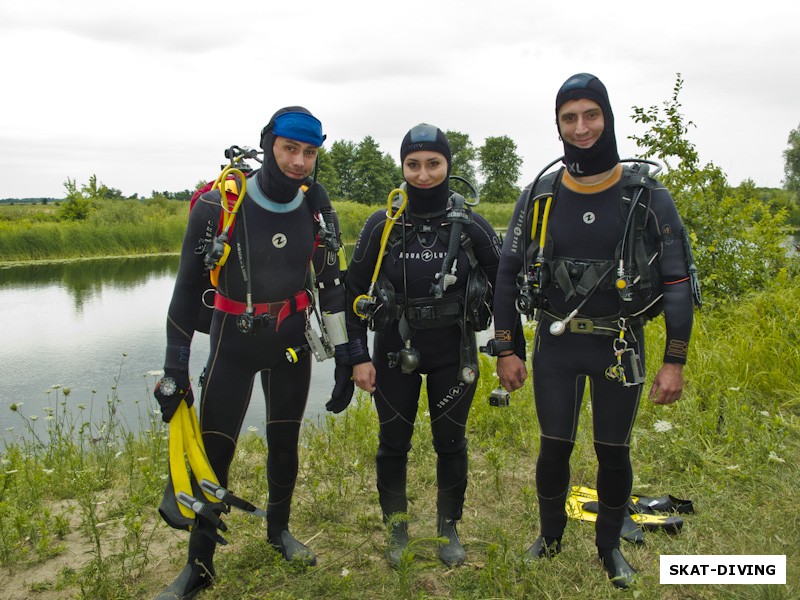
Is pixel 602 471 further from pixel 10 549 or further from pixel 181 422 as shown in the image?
pixel 10 549

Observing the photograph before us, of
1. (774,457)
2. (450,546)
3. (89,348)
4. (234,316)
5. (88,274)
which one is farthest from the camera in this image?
(88,274)

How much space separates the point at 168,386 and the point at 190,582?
0.97m

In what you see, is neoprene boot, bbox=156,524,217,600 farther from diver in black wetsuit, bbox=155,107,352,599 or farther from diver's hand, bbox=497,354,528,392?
diver's hand, bbox=497,354,528,392

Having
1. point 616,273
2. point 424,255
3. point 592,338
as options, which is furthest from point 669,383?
point 424,255

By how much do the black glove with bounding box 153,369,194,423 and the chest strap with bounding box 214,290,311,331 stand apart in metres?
0.36

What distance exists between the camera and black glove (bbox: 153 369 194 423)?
2.72 meters

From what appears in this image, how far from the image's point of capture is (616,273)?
2.65 meters

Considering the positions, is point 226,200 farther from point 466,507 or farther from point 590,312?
point 466,507

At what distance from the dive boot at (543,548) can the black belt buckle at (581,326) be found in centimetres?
108

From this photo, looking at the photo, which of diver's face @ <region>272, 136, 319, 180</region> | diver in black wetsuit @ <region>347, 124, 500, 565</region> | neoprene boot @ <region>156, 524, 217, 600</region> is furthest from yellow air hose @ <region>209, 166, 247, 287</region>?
neoprene boot @ <region>156, 524, 217, 600</region>

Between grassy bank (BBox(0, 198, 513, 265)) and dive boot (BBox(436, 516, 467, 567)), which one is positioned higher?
grassy bank (BBox(0, 198, 513, 265))

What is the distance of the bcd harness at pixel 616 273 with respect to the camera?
262 cm

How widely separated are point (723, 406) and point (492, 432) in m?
1.85

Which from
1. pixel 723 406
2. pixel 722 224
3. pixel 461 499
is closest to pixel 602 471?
pixel 461 499
